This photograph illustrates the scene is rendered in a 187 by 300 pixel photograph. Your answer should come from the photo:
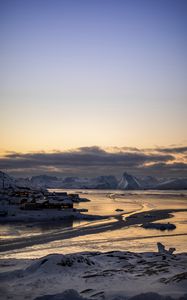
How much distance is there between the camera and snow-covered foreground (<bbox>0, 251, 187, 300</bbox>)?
57.7ft

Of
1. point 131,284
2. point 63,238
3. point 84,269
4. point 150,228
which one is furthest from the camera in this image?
point 150,228

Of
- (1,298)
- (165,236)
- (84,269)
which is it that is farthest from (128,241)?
(1,298)

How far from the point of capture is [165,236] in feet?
154

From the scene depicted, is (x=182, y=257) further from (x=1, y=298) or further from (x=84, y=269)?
(x=1, y=298)

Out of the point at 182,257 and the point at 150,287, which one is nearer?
the point at 150,287

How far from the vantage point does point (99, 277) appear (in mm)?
20875

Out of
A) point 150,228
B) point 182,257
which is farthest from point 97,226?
point 182,257

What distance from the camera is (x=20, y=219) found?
68438 millimetres

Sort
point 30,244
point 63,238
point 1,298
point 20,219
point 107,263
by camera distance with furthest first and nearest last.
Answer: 1. point 20,219
2. point 63,238
3. point 30,244
4. point 107,263
5. point 1,298

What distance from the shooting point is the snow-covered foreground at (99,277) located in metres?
17.6

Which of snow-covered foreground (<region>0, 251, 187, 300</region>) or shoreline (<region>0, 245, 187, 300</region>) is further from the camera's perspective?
snow-covered foreground (<region>0, 251, 187, 300</region>)

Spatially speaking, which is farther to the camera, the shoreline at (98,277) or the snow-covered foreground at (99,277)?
the snow-covered foreground at (99,277)

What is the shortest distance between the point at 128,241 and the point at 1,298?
2664 centimetres

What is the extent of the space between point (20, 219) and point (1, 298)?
52.4m
